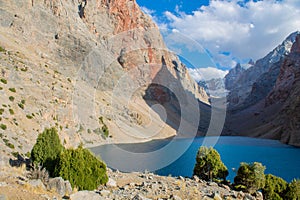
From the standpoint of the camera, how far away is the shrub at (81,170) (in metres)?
15.1

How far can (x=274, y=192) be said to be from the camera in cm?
2112

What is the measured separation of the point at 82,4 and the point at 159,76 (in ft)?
218

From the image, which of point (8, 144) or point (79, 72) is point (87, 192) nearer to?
point (8, 144)

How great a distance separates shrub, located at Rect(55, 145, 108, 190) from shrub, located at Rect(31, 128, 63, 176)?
2.80 m

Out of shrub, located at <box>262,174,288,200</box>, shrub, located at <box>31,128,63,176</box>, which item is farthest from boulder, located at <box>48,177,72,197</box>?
shrub, located at <box>262,174,288,200</box>

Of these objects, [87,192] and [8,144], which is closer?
[87,192]

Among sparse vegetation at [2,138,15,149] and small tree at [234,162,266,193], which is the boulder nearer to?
small tree at [234,162,266,193]

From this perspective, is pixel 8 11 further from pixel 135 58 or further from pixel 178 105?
pixel 178 105

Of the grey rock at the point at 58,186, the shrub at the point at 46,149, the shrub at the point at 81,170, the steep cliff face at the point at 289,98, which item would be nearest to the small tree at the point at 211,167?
the shrub at the point at 81,170

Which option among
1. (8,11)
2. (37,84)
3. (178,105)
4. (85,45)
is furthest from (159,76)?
(37,84)

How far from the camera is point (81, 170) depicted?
1545 centimetres

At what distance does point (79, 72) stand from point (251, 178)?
72917 mm

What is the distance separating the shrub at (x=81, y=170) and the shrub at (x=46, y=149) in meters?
2.80

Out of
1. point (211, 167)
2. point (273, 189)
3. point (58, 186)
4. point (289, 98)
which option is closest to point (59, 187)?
point (58, 186)
